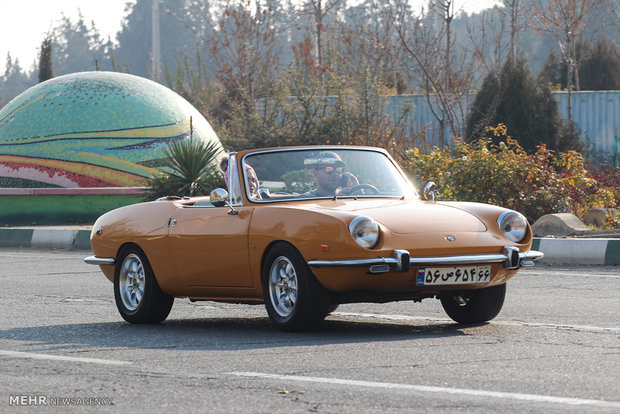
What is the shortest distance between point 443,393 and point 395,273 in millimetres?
2150

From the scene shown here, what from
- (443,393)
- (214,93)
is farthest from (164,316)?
(214,93)

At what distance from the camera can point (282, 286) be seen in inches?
308

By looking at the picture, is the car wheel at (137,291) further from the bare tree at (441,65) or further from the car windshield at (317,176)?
the bare tree at (441,65)

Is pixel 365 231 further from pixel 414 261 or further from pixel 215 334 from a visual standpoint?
pixel 215 334

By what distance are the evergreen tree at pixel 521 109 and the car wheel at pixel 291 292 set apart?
64.9ft

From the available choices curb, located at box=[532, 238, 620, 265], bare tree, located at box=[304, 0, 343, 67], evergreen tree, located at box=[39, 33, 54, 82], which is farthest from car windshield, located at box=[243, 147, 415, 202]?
evergreen tree, located at box=[39, 33, 54, 82]

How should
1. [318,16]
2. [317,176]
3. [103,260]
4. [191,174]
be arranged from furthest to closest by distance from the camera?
[318,16] → [191,174] → [103,260] → [317,176]

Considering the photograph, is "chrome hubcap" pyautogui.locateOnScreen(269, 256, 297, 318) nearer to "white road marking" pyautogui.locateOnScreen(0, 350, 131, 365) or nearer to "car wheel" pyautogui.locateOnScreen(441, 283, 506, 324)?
"car wheel" pyautogui.locateOnScreen(441, 283, 506, 324)

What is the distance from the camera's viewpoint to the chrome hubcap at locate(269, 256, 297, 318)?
7.71 metres

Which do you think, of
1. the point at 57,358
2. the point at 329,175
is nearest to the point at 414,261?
the point at 329,175

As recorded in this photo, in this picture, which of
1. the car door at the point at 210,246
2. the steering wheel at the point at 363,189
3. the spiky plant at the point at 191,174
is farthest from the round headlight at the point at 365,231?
the spiky plant at the point at 191,174

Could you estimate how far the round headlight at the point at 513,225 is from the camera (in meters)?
8.00

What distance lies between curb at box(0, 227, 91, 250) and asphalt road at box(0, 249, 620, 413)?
983 centimetres

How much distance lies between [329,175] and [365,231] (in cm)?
126
